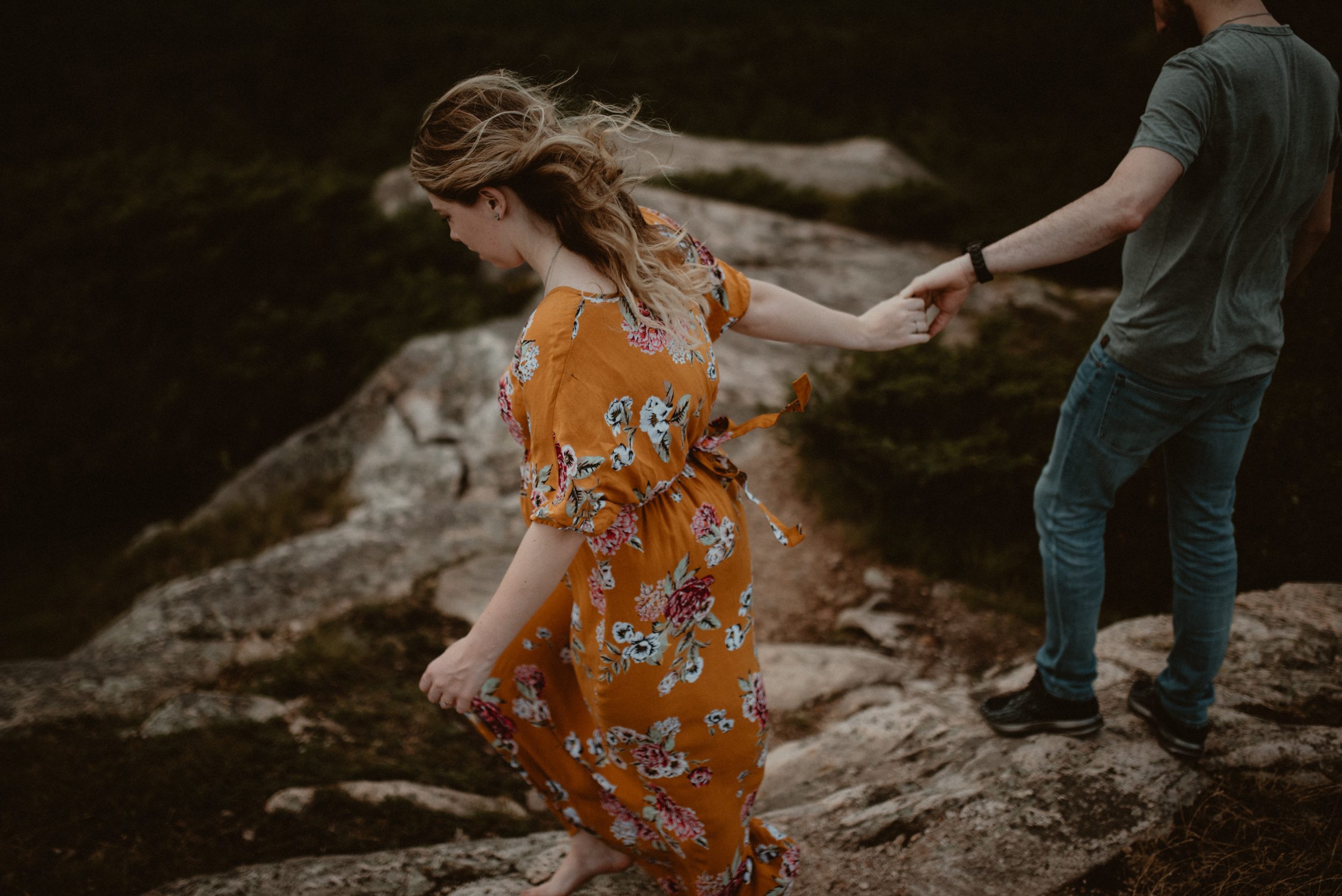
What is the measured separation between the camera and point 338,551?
428cm

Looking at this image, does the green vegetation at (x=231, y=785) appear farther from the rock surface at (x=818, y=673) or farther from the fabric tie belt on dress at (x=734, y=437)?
the fabric tie belt on dress at (x=734, y=437)

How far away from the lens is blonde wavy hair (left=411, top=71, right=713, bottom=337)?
1621 mm

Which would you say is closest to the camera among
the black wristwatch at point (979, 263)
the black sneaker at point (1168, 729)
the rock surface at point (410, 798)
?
the black wristwatch at point (979, 263)

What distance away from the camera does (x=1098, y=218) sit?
178cm

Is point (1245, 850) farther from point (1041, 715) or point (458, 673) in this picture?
point (458, 673)

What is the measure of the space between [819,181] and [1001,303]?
286 cm

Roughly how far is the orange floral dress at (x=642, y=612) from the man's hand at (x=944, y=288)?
42cm

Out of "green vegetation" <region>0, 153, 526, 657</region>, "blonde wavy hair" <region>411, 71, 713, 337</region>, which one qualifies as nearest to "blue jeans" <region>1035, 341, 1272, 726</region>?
"blonde wavy hair" <region>411, 71, 713, 337</region>

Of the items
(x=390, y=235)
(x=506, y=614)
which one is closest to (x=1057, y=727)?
(x=506, y=614)

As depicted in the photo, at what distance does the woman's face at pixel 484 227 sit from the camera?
5.50 feet

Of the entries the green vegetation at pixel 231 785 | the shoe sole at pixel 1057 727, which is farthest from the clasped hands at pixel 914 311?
the green vegetation at pixel 231 785

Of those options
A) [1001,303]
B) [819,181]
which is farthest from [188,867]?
[819,181]

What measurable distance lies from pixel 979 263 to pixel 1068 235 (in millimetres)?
234

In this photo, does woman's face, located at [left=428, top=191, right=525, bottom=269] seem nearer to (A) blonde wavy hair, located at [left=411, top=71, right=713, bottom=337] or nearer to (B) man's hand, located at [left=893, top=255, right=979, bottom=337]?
(A) blonde wavy hair, located at [left=411, top=71, right=713, bottom=337]
